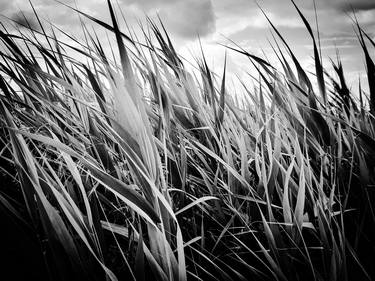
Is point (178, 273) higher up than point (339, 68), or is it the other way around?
point (339, 68)

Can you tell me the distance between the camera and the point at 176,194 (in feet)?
1.96

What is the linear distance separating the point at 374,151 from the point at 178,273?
19.2 inches

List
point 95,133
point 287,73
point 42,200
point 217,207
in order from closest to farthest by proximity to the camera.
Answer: point 42,200 < point 217,207 < point 95,133 < point 287,73

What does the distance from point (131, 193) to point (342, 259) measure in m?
0.32

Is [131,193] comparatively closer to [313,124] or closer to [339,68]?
[313,124]

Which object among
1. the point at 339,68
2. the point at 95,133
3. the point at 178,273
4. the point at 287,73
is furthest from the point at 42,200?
the point at 339,68

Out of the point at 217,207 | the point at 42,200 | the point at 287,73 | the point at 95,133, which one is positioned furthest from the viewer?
the point at 287,73

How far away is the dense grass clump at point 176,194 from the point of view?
1.22 ft

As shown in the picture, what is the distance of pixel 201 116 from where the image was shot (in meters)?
0.66

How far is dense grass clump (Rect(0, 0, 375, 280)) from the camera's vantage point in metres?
0.37

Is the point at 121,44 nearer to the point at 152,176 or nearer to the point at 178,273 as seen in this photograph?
the point at 152,176

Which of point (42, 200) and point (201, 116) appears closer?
point (42, 200)

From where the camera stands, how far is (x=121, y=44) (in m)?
0.40

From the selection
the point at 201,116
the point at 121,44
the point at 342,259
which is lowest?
the point at 342,259
